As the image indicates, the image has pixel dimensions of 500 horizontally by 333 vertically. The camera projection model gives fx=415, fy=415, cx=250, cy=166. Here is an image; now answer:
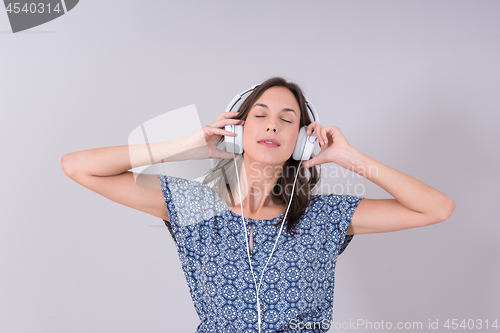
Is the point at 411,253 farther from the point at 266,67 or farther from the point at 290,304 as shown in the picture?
the point at 266,67

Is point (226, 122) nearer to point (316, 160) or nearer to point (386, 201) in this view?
point (316, 160)

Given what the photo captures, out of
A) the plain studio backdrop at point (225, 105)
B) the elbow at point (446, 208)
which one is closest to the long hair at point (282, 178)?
the elbow at point (446, 208)

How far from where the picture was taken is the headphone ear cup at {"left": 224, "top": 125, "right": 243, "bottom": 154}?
1371 millimetres

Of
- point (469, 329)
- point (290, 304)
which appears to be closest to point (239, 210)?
point (290, 304)

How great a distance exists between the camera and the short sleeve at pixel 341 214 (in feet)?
4.69

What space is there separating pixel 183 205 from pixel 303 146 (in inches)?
18.1

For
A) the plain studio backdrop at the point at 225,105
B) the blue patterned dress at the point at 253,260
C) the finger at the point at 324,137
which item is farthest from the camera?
the plain studio backdrop at the point at 225,105

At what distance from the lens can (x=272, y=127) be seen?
138 cm

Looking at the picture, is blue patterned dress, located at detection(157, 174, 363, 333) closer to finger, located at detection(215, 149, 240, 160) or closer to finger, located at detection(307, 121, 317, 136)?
finger, located at detection(215, 149, 240, 160)

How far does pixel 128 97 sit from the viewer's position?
1.96m

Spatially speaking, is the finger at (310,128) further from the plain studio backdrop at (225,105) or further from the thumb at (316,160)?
the plain studio backdrop at (225,105)

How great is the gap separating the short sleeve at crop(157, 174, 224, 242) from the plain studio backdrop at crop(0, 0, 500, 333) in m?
0.67

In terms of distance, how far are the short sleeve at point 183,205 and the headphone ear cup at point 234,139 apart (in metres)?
0.19

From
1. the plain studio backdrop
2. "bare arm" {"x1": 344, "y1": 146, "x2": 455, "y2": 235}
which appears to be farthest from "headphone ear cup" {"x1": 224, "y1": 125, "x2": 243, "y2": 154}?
the plain studio backdrop
